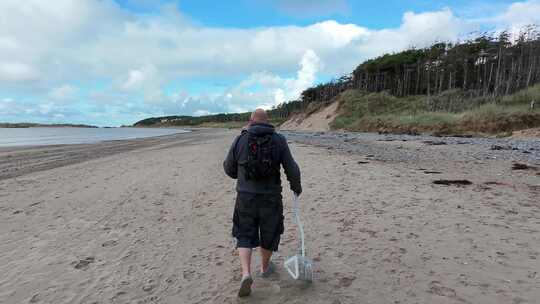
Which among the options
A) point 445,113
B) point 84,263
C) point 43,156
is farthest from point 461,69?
point 84,263

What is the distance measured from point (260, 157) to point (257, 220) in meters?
0.80

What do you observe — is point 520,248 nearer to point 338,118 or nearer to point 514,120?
point 514,120

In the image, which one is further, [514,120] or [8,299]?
[514,120]

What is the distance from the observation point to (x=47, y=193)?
1031 cm

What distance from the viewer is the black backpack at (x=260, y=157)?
399cm

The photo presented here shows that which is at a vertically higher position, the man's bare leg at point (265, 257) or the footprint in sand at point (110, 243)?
the man's bare leg at point (265, 257)

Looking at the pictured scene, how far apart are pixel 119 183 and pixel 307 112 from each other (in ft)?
234

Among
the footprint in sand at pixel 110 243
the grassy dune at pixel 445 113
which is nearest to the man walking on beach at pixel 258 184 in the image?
the footprint in sand at pixel 110 243

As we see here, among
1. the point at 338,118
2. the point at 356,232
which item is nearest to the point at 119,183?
the point at 356,232

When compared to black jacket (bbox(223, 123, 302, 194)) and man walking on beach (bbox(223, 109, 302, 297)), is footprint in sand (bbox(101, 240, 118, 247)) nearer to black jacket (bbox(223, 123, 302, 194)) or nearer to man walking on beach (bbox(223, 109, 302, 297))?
man walking on beach (bbox(223, 109, 302, 297))

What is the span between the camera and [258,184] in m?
4.14

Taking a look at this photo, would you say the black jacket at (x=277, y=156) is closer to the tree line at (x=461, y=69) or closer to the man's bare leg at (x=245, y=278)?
the man's bare leg at (x=245, y=278)

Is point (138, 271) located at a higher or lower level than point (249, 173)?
lower

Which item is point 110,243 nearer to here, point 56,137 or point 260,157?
point 260,157
